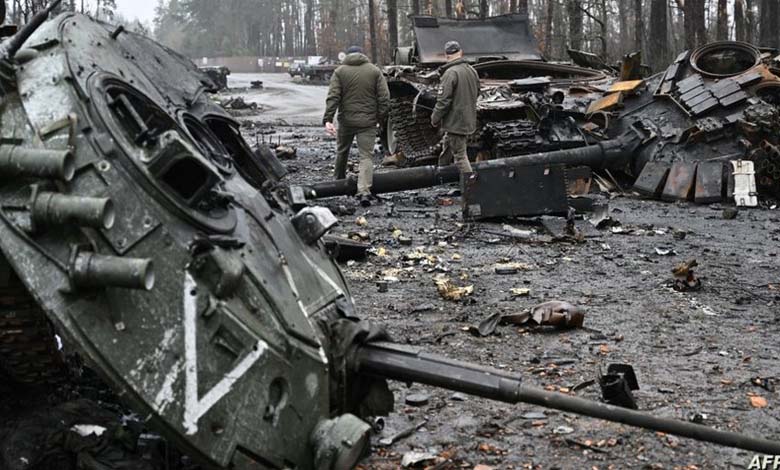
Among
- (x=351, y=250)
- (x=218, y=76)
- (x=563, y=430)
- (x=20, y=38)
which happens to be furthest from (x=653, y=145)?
(x=218, y=76)


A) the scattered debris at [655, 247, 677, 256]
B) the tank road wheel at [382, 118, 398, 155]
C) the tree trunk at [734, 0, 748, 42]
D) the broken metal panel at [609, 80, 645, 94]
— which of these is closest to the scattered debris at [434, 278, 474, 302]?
the scattered debris at [655, 247, 677, 256]

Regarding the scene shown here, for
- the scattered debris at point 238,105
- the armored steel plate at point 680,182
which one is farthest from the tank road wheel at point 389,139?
the scattered debris at point 238,105

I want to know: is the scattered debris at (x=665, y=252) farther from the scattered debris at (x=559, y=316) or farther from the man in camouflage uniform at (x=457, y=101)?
the man in camouflage uniform at (x=457, y=101)

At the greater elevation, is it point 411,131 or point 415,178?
point 411,131

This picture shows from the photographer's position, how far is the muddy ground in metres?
4.42

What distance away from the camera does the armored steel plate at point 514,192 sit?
981cm

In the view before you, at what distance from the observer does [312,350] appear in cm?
357

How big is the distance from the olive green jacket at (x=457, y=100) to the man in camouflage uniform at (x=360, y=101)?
2.29ft

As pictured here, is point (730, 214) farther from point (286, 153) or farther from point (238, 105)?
point (238, 105)

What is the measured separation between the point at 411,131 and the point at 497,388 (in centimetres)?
1159

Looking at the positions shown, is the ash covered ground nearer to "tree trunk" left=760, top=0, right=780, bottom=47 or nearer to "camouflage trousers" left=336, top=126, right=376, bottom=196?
"camouflage trousers" left=336, top=126, right=376, bottom=196

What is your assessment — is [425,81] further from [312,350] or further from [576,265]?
[312,350]

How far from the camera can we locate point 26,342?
4094 millimetres

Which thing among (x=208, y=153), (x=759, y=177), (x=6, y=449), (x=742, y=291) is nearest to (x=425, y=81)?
(x=759, y=177)
